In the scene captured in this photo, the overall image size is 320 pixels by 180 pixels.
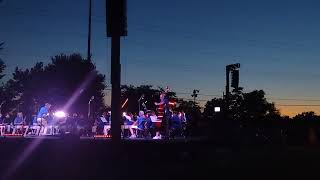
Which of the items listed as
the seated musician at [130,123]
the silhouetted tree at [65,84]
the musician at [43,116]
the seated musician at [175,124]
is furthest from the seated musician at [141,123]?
the silhouetted tree at [65,84]

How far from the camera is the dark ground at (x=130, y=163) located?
1398cm

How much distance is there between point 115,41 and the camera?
57.3 feet

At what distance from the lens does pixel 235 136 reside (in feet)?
80.8

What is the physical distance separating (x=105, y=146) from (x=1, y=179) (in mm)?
4361

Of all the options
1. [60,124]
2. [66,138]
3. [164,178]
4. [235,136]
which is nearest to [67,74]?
[60,124]

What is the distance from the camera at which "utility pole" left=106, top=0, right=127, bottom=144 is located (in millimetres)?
16766

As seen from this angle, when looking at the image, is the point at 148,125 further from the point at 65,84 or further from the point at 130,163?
the point at 65,84

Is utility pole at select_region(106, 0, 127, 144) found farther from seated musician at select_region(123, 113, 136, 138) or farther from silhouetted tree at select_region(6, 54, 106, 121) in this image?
silhouetted tree at select_region(6, 54, 106, 121)

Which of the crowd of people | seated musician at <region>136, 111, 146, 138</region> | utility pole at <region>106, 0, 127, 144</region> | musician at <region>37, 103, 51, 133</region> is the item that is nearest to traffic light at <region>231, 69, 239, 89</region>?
the crowd of people

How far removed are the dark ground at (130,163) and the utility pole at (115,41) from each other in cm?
74

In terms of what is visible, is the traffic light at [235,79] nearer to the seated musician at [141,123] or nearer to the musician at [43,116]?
the seated musician at [141,123]

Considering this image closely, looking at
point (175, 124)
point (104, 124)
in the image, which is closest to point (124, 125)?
point (104, 124)

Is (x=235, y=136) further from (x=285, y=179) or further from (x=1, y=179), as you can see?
(x=1, y=179)

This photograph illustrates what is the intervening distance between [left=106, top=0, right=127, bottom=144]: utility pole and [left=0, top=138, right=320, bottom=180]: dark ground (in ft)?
2.43
